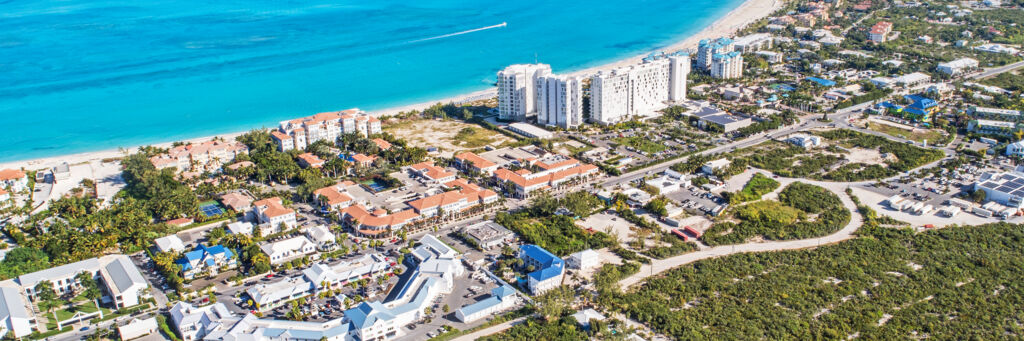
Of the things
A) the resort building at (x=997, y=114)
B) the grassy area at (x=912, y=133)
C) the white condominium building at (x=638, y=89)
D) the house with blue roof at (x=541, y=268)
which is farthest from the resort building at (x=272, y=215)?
the resort building at (x=997, y=114)

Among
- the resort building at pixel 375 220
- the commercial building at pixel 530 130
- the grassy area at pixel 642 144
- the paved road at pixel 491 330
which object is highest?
the resort building at pixel 375 220

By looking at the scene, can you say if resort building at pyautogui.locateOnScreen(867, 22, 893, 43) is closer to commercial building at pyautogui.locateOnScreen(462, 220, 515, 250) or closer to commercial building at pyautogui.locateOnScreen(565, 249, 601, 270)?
commercial building at pyautogui.locateOnScreen(462, 220, 515, 250)

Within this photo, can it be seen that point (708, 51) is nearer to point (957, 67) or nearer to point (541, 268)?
point (957, 67)

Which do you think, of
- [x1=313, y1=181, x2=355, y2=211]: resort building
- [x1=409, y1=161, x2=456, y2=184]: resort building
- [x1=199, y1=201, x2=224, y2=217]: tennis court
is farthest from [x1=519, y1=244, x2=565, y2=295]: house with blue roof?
[x1=199, y1=201, x2=224, y2=217]: tennis court

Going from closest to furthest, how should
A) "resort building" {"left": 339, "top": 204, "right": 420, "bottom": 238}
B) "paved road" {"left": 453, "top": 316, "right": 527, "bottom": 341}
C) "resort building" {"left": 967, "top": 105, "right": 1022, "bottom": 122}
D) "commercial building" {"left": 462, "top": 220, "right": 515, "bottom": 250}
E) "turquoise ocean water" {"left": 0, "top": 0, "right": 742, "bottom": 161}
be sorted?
"paved road" {"left": 453, "top": 316, "right": 527, "bottom": 341}, "commercial building" {"left": 462, "top": 220, "right": 515, "bottom": 250}, "resort building" {"left": 339, "top": 204, "right": 420, "bottom": 238}, "resort building" {"left": 967, "top": 105, "right": 1022, "bottom": 122}, "turquoise ocean water" {"left": 0, "top": 0, "right": 742, "bottom": 161}

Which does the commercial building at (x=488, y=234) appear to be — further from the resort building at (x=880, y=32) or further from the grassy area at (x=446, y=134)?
the resort building at (x=880, y=32)

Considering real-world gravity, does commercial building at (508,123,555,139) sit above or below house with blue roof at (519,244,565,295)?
below

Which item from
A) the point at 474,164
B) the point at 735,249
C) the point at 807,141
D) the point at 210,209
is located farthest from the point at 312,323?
the point at 807,141

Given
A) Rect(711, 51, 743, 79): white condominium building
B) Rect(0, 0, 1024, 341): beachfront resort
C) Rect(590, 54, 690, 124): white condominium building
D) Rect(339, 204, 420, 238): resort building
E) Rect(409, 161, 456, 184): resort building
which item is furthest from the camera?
Rect(711, 51, 743, 79): white condominium building
